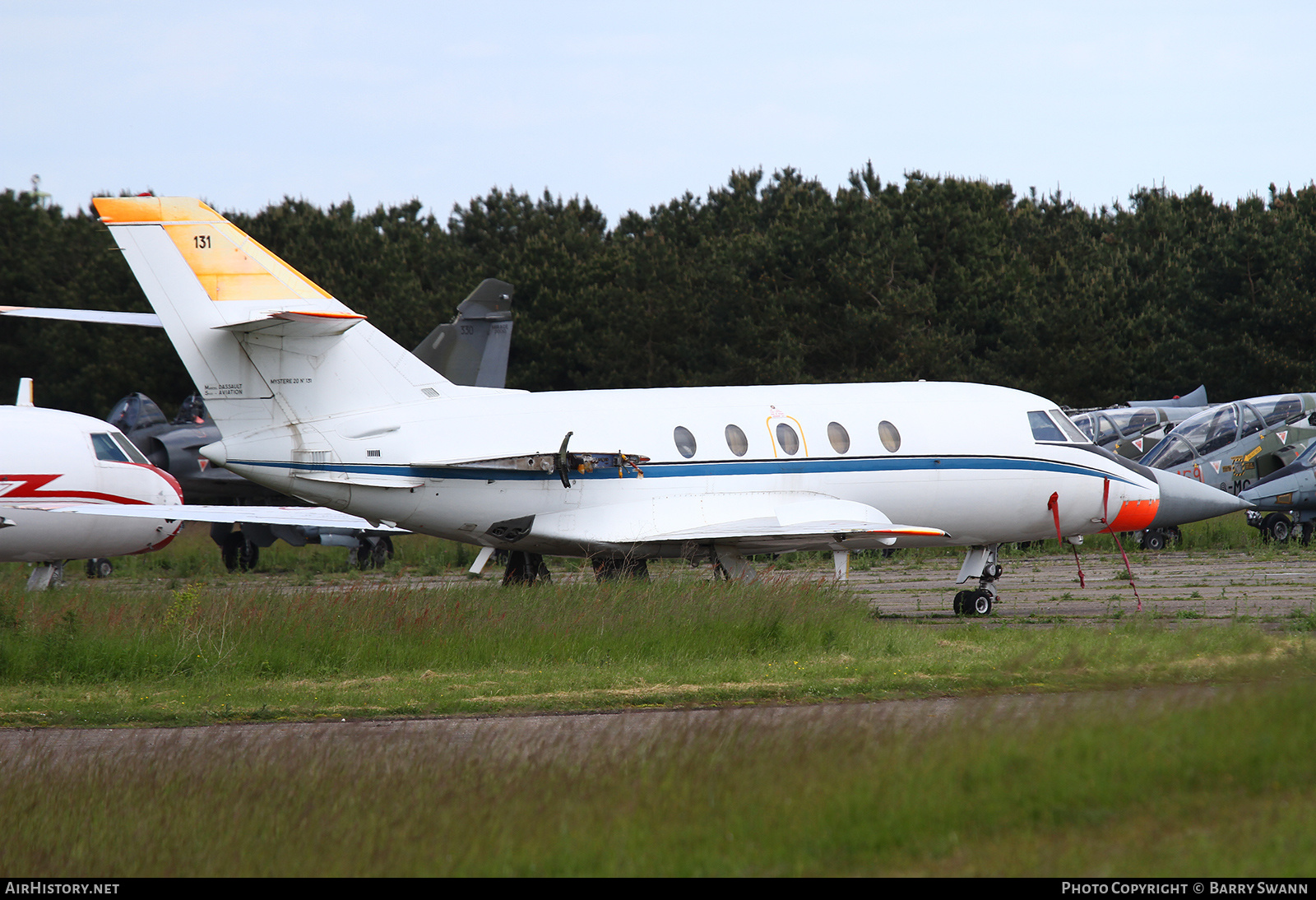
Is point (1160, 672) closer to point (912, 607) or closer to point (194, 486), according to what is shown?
point (912, 607)

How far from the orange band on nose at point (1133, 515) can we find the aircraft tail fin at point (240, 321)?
403 inches

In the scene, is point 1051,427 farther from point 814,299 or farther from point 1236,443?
point 814,299

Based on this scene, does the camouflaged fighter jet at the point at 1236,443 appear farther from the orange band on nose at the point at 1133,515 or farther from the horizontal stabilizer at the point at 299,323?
the horizontal stabilizer at the point at 299,323

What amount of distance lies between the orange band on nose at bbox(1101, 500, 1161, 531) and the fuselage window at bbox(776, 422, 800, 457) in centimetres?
500

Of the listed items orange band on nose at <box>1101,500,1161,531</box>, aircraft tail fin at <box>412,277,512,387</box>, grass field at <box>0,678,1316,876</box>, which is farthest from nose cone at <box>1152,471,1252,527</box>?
aircraft tail fin at <box>412,277,512,387</box>

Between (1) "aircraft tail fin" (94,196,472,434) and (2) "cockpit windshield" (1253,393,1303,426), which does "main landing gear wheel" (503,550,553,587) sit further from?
(2) "cockpit windshield" (1253,393,1303,426)

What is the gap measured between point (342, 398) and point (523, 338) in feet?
133

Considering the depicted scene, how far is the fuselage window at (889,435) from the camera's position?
1684 centimetres

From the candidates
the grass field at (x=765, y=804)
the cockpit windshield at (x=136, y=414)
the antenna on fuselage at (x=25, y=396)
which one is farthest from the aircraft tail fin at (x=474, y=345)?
the grass field at (x=765, y=804)

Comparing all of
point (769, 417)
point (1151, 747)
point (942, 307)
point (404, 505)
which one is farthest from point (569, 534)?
point (942, 307)

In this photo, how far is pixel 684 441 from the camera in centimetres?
1600

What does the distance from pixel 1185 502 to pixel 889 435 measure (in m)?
5.26

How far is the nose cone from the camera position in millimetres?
18859

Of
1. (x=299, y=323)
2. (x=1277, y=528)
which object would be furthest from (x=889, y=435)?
(x=1277, y=528)
